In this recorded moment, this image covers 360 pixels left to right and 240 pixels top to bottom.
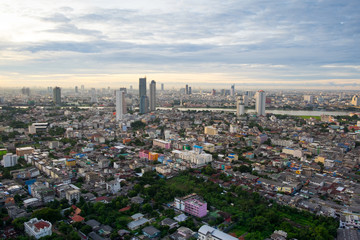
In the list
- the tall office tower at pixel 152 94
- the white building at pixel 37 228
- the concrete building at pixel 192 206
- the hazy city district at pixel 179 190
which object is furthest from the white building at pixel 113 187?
the tall office tower at pixel 152 94

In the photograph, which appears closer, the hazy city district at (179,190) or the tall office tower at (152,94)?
the hazy city district at (179,190)

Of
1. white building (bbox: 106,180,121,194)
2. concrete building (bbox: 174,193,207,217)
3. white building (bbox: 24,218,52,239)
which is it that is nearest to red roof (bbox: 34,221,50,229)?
white building (bbox: 24,218,52,239)

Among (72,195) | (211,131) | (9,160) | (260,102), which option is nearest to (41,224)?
(72,195)

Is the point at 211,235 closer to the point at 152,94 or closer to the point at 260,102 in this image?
the point at 260,102

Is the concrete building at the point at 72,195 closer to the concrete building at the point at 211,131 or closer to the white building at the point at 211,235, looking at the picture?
the white building at the point at 211,235

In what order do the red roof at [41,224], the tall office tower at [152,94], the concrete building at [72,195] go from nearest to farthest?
1. the red roof at [41,224]
2. the concrete building at [72,195]
3. the tall office tower at [152,94]

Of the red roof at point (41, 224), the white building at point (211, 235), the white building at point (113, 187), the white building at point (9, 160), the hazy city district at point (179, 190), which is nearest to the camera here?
the white building at point (211, 235)

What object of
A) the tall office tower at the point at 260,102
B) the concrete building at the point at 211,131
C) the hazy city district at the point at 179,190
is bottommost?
the hazy city district at the point at 179,190

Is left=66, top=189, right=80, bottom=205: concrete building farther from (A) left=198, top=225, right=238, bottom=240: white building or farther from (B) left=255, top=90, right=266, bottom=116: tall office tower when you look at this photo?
(B) left=255, top=90, right=266, bottom=116: tall office tower

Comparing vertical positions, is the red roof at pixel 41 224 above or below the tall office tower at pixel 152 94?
below

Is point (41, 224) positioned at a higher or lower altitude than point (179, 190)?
higher
